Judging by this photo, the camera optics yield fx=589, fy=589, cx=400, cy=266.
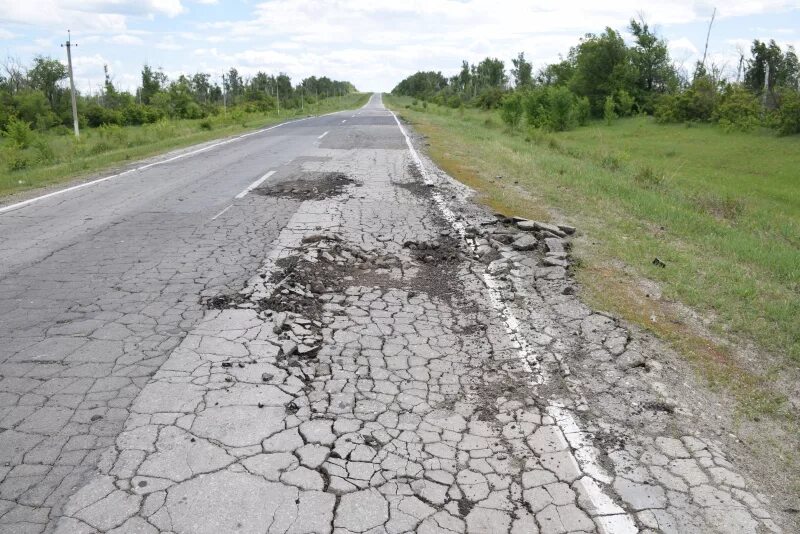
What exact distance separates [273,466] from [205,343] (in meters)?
1.65

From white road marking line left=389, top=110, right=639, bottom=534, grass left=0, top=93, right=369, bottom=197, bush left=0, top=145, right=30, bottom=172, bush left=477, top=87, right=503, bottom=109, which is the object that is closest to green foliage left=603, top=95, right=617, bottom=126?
bush left=477, top=87, right=503, bottom=109

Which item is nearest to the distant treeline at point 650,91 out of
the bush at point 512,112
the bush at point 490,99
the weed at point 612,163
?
the bush at point 512,112

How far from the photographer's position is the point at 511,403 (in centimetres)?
379

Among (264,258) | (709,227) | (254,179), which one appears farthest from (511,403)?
(254,179)

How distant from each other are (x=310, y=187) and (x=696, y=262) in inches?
256

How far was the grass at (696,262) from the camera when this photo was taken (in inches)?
163

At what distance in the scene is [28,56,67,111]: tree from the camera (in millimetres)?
49312

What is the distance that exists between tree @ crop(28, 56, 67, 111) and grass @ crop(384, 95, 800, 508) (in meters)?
45.3

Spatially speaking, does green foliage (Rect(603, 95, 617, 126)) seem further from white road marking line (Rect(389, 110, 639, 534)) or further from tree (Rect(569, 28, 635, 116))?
white road marking line (Rect(389, 110, 639, 534))

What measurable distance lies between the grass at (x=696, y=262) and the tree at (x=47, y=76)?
45301mm

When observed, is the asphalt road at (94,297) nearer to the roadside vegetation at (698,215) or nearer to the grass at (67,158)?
the grass at (67,158)

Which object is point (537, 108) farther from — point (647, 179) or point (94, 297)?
point (94, 297)

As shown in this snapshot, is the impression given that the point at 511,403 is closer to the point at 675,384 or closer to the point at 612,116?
the point at 675,384

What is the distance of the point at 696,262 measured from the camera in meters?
6.89
